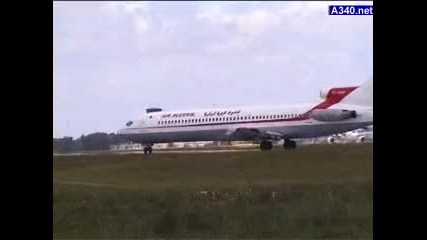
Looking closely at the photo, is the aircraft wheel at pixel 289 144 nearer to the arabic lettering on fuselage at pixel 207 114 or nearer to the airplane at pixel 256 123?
the airplane at pixel 256 123

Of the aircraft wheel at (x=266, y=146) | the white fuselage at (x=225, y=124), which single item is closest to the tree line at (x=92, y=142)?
the white fuselage at (x=225, y=124)

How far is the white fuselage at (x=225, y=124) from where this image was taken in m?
8.98

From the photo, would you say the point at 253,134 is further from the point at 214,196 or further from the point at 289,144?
the point at 214,196

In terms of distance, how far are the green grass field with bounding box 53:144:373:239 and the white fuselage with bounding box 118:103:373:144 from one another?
41cm

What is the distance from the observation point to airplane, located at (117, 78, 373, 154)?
8.93 meters

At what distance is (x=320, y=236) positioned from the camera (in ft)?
22.2

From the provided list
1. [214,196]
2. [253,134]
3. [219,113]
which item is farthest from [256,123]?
[214,196]

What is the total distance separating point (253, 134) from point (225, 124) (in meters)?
1.39

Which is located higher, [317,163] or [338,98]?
[338,98]
